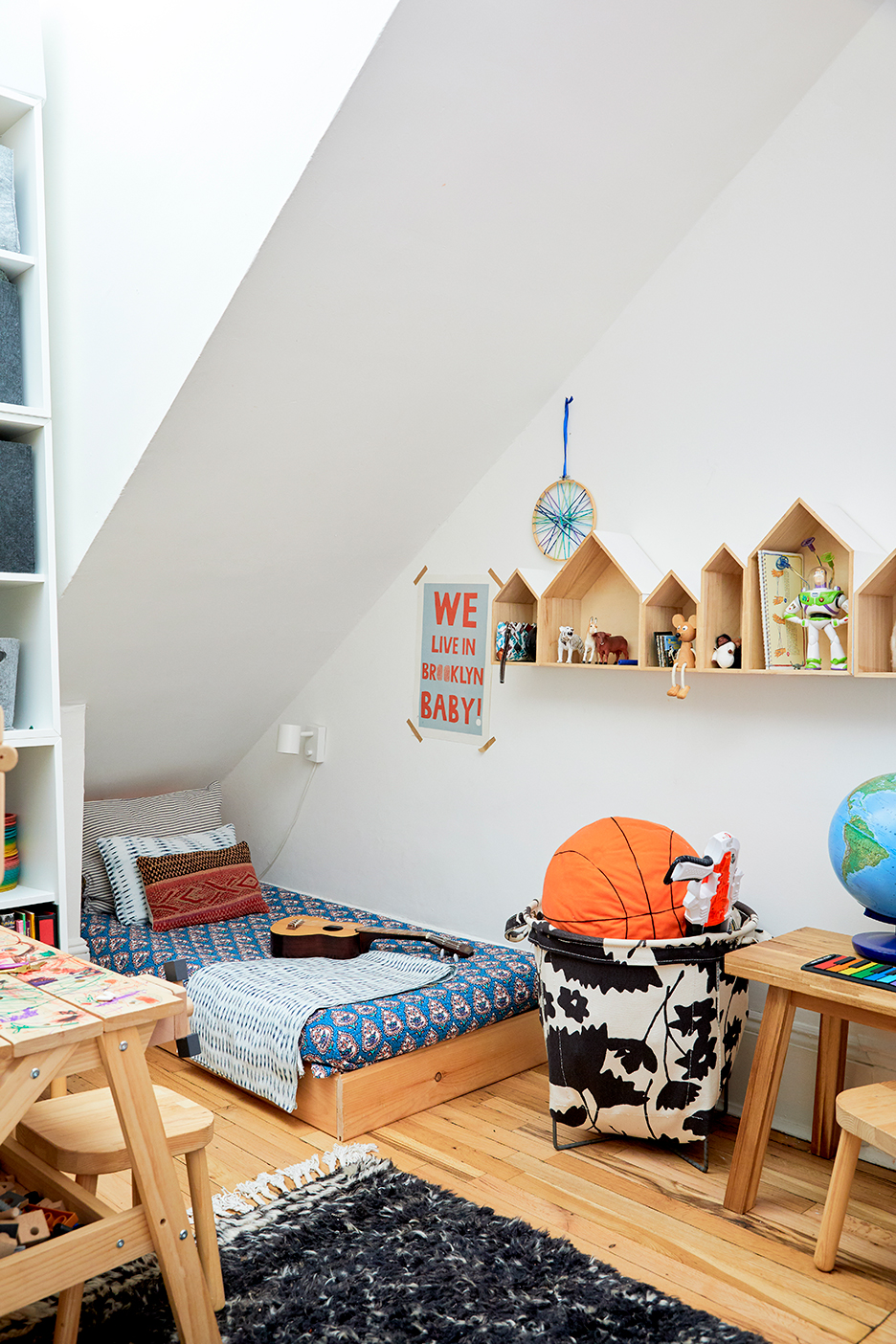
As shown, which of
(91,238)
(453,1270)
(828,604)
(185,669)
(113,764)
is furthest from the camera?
(113,764)

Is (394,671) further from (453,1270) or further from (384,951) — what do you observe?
(453,1270)

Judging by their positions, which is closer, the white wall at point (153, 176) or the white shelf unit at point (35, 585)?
the white wall at point (153, 176)

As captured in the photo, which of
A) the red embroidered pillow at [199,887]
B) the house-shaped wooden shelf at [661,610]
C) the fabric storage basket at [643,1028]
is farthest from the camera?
the red embroidered pillow at [199,887]

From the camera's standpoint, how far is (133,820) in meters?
3.93

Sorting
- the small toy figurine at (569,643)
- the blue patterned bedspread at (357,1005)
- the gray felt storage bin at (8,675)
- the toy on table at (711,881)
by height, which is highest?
the small toy figurine at (569,643)

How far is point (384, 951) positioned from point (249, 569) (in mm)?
1301

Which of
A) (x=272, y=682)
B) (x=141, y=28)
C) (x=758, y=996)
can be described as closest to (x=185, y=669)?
(x=272, y=682)

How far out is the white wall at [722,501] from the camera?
2.56 metres

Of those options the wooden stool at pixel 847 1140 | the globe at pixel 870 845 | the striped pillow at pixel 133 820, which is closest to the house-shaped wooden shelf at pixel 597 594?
the globe at pixel 870 845

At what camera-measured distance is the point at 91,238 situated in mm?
2766

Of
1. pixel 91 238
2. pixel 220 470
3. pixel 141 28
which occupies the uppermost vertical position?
pixel 141 28

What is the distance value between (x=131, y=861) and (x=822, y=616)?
2.53 meters

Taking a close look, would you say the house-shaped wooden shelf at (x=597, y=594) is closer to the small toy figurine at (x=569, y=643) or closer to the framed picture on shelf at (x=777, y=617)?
the small toy figurine at (x=569, y=643)

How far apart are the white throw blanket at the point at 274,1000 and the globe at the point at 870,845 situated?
1.24m
